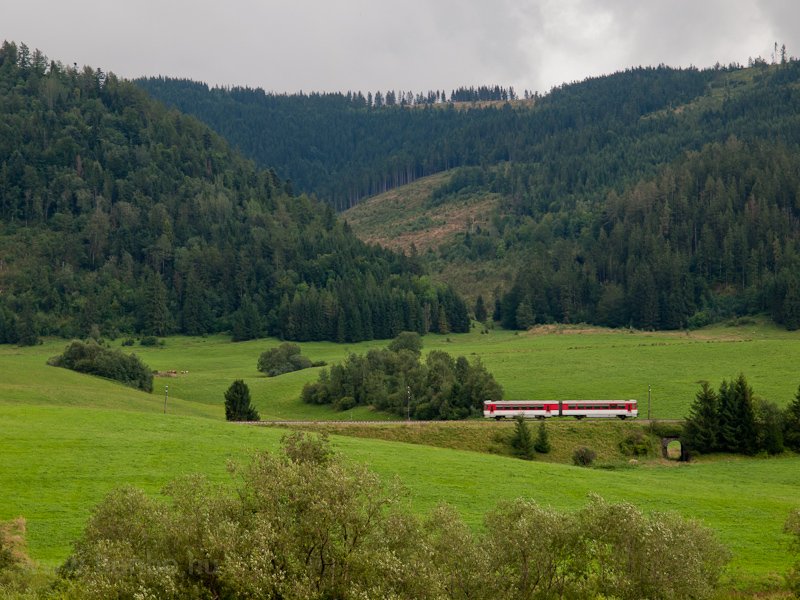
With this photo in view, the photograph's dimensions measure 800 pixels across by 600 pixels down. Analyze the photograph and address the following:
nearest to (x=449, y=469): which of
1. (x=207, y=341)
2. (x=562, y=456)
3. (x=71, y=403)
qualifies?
(x=562, y=456)

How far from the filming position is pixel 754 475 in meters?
82.1

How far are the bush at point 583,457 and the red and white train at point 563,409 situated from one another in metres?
11.9

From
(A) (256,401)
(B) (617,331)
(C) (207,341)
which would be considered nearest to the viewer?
(A) (256,401)

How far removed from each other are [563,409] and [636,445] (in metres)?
10.6

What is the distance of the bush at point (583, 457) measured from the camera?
88.4m

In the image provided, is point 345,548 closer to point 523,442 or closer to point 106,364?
point 523,442

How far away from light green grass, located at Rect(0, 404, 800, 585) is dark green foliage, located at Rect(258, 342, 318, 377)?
62.4 meters

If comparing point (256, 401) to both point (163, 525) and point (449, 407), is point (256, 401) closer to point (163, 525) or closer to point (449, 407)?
point (449, 407)

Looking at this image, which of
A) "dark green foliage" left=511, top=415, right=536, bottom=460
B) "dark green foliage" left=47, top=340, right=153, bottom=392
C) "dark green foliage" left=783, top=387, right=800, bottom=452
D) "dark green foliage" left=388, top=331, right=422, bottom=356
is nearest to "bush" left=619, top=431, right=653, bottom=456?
"dark green foliage" left=511, top=415, right=536, bottom=460

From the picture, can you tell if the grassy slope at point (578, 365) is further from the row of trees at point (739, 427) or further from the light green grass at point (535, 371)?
the row of trees at point (739, 427)

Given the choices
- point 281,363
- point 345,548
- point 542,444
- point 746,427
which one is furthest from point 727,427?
point 281,363

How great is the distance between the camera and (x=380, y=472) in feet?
230

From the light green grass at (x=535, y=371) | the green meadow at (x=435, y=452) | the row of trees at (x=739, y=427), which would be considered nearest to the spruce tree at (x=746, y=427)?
the row of trees at (x=739, y=427)

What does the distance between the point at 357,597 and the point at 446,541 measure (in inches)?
220
